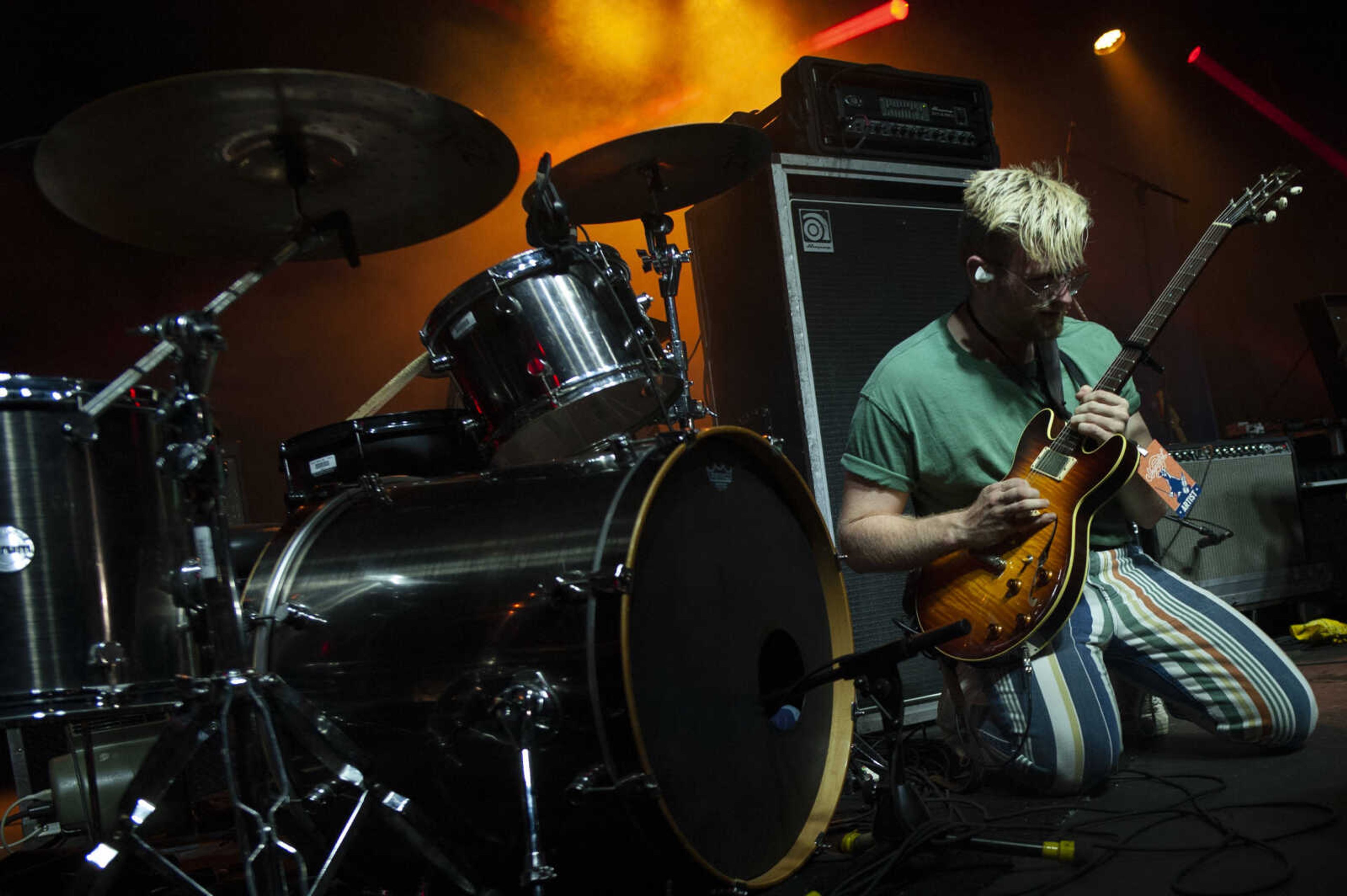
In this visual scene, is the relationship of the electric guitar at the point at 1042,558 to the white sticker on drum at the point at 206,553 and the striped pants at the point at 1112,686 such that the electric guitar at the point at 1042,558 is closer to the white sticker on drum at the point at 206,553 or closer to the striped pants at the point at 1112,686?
the striped pants at the point at 1112,686

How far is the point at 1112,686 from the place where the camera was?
2512 millimetres

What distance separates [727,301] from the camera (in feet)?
11.7

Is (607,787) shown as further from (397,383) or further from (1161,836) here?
(397,383)

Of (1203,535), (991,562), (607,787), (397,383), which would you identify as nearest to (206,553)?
(607,787)

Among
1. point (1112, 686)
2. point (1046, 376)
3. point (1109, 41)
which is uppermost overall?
point (1109, 41)

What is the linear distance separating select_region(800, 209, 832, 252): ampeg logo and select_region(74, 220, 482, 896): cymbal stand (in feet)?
7.02

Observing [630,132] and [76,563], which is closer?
[76,563]

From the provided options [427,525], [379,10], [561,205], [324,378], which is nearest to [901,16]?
[379,10]

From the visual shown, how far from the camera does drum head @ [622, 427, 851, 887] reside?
1675mm

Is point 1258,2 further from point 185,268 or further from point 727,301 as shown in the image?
point 185,268

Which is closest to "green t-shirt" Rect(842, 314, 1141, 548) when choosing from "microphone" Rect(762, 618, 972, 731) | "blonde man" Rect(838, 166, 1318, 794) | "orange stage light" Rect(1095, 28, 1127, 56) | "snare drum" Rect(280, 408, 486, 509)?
"blonde man" Rect(838, 166, 1318, 794)

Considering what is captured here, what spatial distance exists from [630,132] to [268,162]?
3.93 meters

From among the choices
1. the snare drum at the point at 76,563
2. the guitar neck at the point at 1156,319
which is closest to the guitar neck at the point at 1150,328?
the guitar neck at the point at 1156,319

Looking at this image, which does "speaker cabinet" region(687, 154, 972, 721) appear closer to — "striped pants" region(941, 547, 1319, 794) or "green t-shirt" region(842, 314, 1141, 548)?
"green t-shirt" region(842, 314, 1141, 548)
